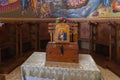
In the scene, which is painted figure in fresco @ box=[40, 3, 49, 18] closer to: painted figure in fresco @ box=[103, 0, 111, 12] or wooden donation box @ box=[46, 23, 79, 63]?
painted figure in fresco @ box=[103, 0, 111, 12]

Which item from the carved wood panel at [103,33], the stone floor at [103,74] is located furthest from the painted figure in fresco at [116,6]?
the carved wood panel at [103,33]

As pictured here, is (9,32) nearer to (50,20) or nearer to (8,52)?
(8,52)

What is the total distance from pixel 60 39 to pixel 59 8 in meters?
1.99

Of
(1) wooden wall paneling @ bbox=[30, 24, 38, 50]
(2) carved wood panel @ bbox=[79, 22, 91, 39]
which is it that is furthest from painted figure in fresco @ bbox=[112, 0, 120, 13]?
(1) wooden wall paneling @ bbox=[30, 24, 38, 50]

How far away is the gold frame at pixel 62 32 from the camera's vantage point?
1909 millimetres

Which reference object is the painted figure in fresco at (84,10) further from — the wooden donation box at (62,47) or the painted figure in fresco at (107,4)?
the wooden donation box at (62,47)

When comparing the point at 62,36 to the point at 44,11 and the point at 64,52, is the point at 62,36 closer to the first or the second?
the point at 64,52

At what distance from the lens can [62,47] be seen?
186 cm

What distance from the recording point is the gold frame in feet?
6.26

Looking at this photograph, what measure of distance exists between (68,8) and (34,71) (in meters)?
2.33

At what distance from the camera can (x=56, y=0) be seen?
3.75 meters

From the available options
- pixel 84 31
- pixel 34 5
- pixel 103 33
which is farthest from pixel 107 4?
pixel 84 31

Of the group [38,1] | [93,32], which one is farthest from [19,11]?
[93,32]

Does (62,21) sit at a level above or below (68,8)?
below
